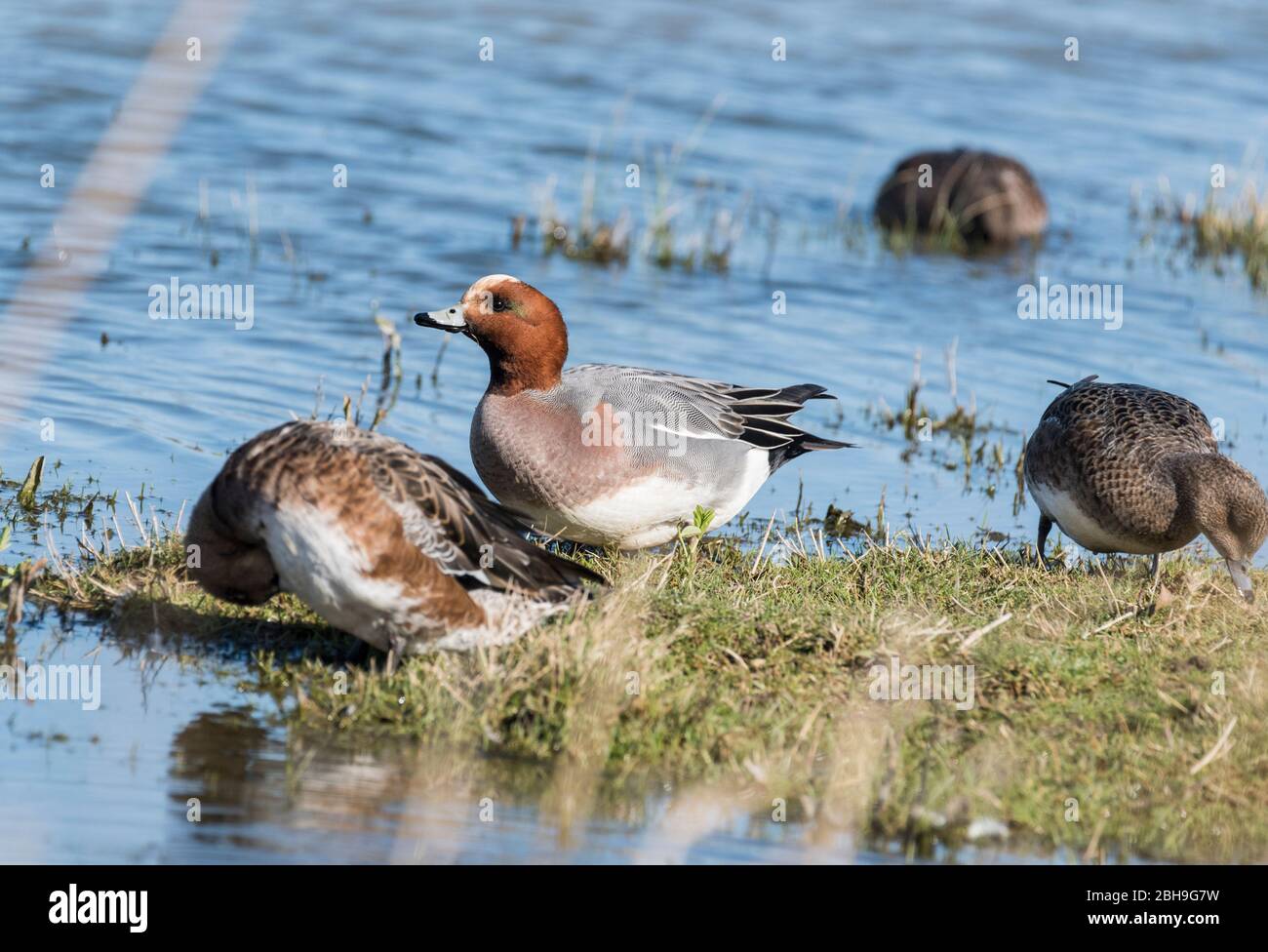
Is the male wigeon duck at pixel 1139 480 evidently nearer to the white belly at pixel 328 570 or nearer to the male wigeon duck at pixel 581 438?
the male wigeon duck at pixel 581 438

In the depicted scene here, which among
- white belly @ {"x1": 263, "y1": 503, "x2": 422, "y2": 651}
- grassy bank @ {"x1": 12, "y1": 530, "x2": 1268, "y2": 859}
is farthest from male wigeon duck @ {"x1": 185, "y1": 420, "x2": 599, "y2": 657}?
grassy bank @ {"x1": 12, "y1": 530, "x2": 1268, "y2": 859}

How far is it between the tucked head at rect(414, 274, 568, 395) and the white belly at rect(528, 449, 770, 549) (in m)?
0.52

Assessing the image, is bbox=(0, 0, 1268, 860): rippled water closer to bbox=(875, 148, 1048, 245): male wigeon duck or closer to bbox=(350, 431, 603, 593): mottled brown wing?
bbox=(875, 148, 1048, 245): male wigeon duck

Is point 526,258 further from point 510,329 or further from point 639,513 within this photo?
point 639,513

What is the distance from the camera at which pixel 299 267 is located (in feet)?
34.3

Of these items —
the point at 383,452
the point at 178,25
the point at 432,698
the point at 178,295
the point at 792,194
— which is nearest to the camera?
the point at 178,25

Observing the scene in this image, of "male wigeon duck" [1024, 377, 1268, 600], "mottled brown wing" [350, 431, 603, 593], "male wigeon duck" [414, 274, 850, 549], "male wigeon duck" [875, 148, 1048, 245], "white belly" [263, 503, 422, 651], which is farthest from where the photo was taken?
"male wigeon duck" [875, 148, 1048, 245]

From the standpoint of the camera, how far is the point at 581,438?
6.01 meters

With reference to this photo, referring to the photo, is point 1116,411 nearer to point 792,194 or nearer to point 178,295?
point 178,295

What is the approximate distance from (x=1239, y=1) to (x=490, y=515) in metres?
20.2

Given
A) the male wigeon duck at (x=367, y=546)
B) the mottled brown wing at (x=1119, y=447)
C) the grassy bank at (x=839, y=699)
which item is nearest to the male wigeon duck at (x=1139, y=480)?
the mottled brown wing at (x=1119, y=447)

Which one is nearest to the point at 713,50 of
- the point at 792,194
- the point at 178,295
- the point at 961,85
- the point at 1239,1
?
the point at 961,85

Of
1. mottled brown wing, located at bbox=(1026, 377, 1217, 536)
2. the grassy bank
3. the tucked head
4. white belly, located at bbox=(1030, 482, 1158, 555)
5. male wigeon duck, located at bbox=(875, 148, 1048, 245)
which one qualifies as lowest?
the grassy bank

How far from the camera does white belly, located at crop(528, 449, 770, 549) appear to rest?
601 cm
